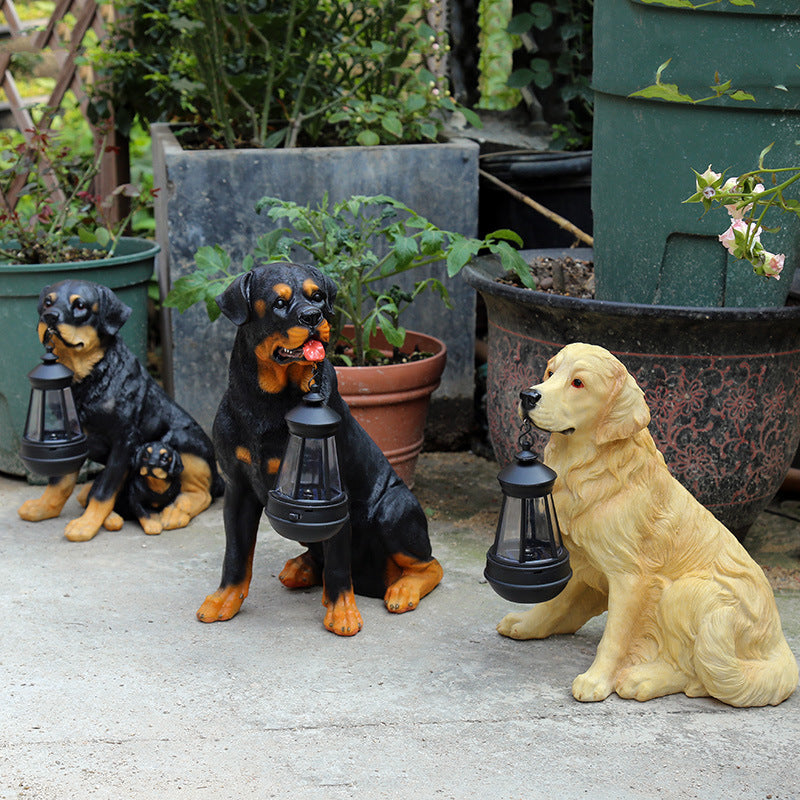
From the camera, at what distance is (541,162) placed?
5.17 meters

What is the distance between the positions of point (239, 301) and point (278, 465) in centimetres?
48

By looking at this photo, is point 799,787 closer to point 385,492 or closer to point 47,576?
point 385,492

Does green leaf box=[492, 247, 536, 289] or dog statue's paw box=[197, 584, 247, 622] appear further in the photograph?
green leaf box=[492, 247, 536, 289]

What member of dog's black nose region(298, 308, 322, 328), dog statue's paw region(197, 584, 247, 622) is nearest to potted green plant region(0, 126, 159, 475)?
dog statue's paw region(197, 584, 247, 622)

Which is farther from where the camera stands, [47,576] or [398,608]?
[47,576]

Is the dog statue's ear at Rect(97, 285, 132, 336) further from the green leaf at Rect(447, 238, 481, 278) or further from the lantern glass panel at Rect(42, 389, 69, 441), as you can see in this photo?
the green leaf at Rect(447, 238, 481, 278)

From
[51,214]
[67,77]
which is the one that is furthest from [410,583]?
[67,77]

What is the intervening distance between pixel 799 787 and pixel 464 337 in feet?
8.64

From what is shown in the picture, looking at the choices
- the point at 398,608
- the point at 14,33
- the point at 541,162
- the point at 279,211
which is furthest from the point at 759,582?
the point at 14,33

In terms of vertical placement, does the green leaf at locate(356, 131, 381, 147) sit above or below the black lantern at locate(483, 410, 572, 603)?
above

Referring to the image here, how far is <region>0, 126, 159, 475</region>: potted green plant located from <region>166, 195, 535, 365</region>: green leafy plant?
1.21 feet

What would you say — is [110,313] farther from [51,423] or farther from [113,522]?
[113,522]

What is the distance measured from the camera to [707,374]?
3490mm

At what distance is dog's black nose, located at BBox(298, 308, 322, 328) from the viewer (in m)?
2.94
